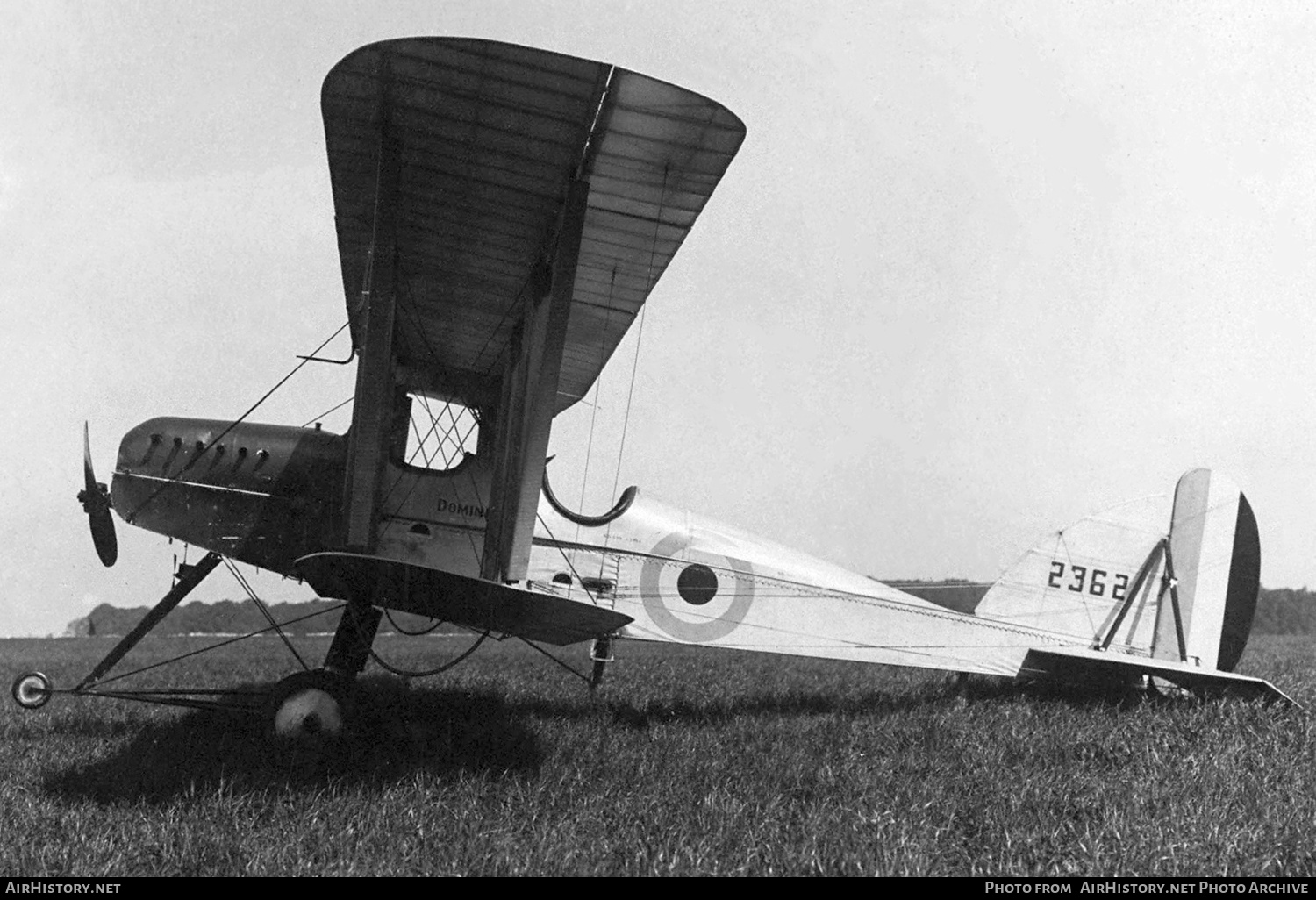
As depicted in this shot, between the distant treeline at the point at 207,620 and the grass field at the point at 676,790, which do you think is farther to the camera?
the distant treeline at the point at 207,620

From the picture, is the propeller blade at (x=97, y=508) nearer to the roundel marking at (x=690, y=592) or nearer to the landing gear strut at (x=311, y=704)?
the landing gear strut at (x=311, y=704)

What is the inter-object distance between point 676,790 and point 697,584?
2708mm

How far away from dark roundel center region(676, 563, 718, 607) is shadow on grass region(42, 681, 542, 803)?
1.52 m

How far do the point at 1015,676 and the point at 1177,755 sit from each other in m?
2.30

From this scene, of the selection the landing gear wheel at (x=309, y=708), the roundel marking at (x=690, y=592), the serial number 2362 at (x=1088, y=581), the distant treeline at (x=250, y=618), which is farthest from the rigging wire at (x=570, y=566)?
the distant treeline at (x=250, y=618)

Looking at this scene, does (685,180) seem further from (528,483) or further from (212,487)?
(212,487)

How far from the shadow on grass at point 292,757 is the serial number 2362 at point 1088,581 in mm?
4321

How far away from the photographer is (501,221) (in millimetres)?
4988

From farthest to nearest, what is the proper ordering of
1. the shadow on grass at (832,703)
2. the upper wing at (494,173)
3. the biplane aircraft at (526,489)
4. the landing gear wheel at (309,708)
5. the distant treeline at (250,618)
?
the distant treeline at (250,618) < the shadow on grass at (832,703) < the landing gear wheel at (309,708) < the biplane aircraft at (526,489) < the upper wing at (494,173)

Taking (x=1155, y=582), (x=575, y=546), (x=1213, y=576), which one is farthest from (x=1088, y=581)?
(x=575, y=546)

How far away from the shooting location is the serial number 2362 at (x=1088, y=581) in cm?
718

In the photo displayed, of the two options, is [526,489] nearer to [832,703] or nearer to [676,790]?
[676,790]
